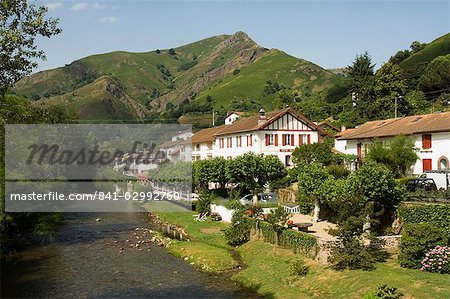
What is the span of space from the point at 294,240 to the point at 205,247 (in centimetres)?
813

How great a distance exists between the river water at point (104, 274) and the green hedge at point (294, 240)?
4.76 m

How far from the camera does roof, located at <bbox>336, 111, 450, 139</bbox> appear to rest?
133ft

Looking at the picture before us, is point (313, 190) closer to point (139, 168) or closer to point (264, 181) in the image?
point (264, 181)

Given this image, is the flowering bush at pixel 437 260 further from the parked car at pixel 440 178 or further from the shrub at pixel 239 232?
the shrub at pixel 239 232

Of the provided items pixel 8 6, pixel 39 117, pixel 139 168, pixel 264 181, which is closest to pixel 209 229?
pixel 264 181

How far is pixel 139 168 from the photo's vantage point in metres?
109

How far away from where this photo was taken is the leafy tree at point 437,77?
78.3 m

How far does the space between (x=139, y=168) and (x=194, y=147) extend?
115 ft

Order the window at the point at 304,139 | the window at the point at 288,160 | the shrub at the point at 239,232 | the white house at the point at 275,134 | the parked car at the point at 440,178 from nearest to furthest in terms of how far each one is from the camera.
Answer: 1. the parked car at the point at 440,178
2. the shrub at the point at 239,232
3. the white house at the point at 275,134
4. the window at the point at 288,160
5. the window at the point at 304,139

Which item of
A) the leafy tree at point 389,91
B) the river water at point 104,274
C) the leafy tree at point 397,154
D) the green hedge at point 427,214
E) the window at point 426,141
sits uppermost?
the leafy tree at point 389,91

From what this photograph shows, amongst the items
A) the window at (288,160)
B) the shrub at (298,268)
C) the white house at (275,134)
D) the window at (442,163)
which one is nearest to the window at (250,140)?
the white house at (275,134)

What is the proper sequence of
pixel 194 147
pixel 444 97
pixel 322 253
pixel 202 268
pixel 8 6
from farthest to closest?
1. pixel 194 147
2. pixel 444 97
3. pixel 202 268
4. pixel 322 253
5. pixel 8 6

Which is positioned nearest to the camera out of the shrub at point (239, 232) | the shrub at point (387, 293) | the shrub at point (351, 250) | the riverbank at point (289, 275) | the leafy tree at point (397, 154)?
the shrub at point (387, 293)

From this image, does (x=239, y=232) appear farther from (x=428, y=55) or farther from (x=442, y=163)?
(x=428, y=55)
